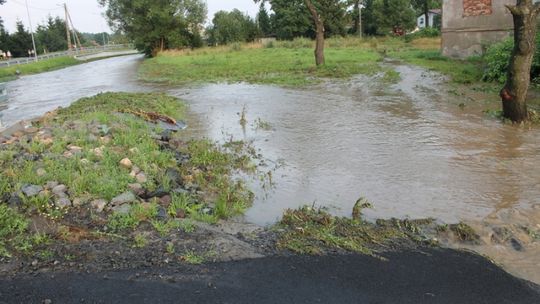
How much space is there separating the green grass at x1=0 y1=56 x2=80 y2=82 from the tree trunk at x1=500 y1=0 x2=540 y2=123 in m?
31.2

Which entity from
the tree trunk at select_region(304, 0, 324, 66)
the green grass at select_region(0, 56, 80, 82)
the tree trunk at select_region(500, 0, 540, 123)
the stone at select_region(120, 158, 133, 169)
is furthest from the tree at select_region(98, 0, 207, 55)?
the stone at select_region(120, 158, 133, 169)

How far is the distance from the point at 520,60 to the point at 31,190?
30.8 feet

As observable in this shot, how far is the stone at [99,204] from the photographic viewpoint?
5.44 m

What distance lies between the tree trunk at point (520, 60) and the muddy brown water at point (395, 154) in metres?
0.56

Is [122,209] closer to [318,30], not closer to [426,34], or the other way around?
[318,30]

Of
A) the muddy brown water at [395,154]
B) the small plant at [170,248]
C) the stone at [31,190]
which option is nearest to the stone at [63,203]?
the stone at [31,190]

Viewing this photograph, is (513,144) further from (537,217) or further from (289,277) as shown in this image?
(289,277)

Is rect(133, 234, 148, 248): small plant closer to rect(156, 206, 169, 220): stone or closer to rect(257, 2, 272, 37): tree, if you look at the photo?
rect(156, 206, 169, 220): stone

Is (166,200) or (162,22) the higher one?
(162,22)

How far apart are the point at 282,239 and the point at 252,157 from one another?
12.5 ft

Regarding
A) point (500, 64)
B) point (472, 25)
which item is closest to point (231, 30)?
point (472, 25)

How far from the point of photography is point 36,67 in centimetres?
3850

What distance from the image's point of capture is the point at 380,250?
15.0 feet

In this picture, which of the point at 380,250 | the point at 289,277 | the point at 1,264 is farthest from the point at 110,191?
the point at 380,250
